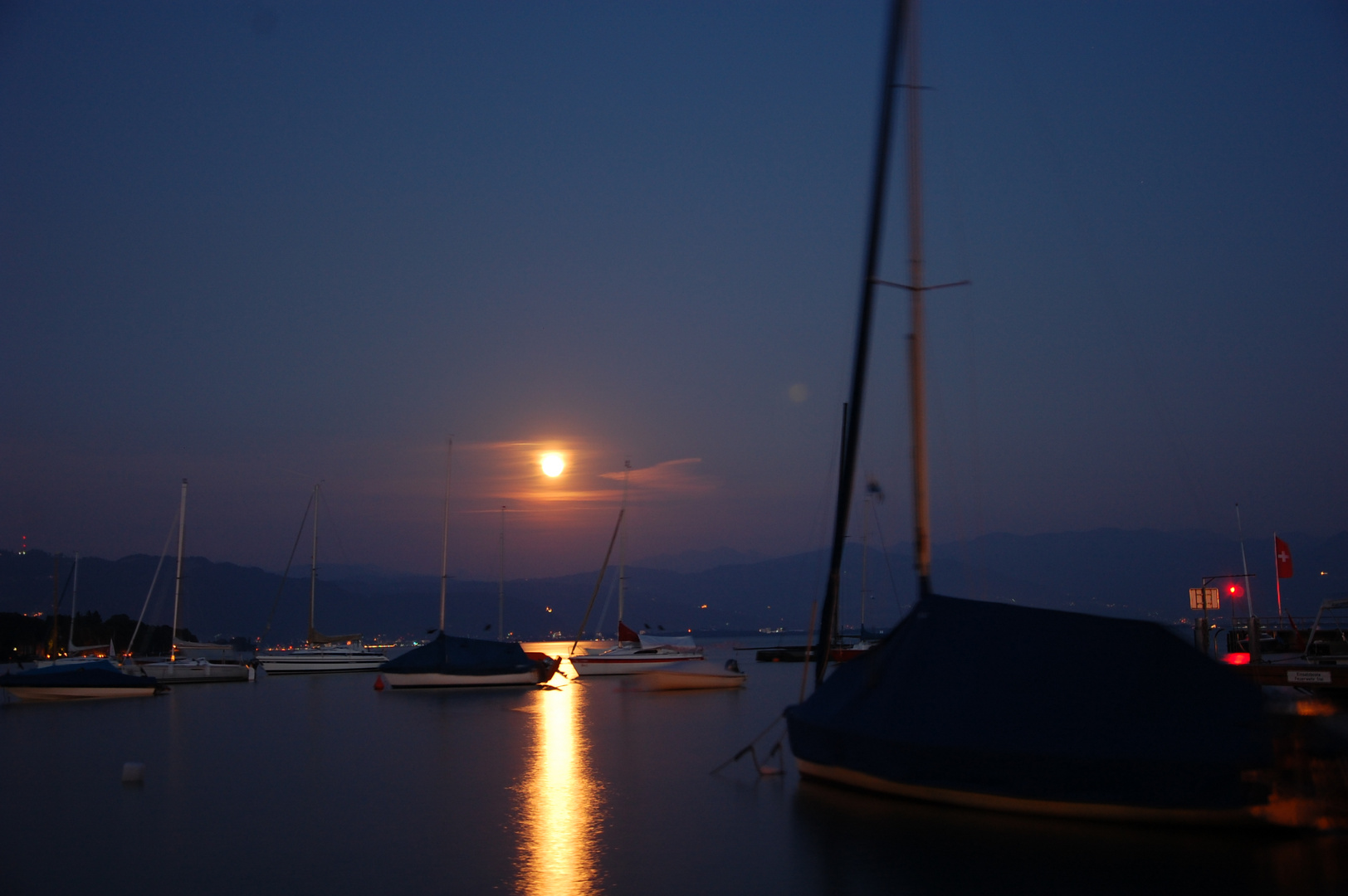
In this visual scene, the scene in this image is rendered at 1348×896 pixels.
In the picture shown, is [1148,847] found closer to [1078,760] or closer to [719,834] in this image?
[1078,760]

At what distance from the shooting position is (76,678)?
39.1m

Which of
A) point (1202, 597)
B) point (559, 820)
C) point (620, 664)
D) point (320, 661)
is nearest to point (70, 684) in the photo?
point (320, 661)

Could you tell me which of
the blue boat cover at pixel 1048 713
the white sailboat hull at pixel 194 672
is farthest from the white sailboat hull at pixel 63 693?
the blue boat cover at pixel 1048 713

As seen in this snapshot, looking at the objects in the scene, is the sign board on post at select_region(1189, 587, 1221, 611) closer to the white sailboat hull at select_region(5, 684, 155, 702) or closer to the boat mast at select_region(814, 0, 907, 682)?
the boat mast at select_region(814, 0, 907, 682)

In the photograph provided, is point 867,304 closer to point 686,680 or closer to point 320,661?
point 686,680

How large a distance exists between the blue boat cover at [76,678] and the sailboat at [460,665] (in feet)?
33.2

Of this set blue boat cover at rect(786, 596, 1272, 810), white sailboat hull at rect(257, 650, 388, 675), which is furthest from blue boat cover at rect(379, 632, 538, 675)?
blue boat cover at rect(786, 596, 1272, 810)

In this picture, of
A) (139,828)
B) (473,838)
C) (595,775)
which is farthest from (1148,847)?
(139,828)

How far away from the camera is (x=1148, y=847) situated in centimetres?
1067

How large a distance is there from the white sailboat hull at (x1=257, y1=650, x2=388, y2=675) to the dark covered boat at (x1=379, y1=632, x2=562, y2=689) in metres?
14.7

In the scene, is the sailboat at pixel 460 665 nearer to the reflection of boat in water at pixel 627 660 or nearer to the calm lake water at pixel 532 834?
the reflection of boat in water at pixel 627 660

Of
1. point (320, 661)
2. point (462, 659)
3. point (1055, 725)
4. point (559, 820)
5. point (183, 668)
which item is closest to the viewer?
point (1055, 725)

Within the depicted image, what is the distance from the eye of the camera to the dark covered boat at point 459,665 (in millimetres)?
44438

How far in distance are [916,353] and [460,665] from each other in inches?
1362
